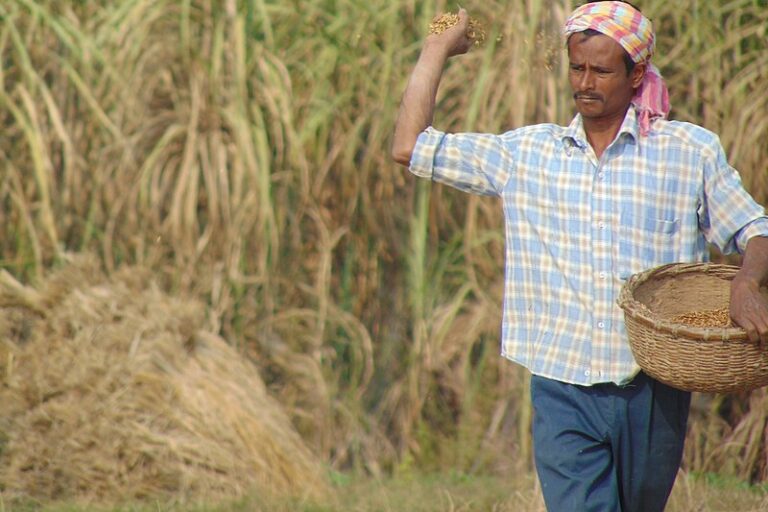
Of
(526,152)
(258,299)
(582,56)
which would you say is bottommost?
(258,299)

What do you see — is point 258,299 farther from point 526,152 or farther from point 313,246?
point 526,152

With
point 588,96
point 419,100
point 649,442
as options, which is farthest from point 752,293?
point 419,100

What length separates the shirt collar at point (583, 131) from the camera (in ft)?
10.2

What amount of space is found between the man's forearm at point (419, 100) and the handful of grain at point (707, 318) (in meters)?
0.76

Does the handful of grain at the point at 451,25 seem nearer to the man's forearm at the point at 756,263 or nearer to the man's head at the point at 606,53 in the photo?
the man's head at the point at 606,53

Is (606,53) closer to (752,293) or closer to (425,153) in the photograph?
(425,153)

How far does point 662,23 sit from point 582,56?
8.21 ft

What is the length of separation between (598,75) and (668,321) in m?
0.63

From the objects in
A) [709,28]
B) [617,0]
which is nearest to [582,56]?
[617,0]

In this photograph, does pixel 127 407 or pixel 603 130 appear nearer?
pixel 603 130

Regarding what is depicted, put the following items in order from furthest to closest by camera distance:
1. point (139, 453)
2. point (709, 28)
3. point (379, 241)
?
1. point (379, 241)
2. point (709, 28)
3. point (139, 453)

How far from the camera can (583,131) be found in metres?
3.16

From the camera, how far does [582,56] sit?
10.1 ft

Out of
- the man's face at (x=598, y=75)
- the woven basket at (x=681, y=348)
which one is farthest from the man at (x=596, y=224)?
the woven basket at (x=681, y=348)
